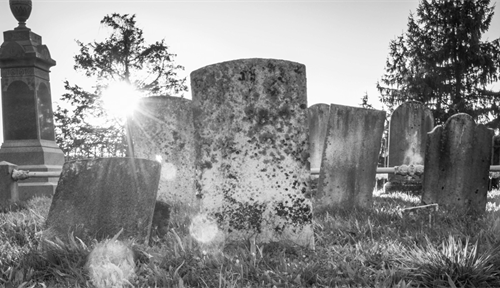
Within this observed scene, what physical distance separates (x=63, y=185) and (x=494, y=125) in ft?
66.1

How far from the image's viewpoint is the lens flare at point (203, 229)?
3010 mm

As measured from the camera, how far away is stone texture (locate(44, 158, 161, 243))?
10.5ft

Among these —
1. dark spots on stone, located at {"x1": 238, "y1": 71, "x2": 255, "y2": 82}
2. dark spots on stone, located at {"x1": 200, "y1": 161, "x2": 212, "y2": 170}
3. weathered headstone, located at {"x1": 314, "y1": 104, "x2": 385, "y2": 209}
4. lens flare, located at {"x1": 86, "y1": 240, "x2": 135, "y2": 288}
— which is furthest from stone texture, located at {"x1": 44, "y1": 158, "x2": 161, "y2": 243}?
weathered headstone, located at {"x1": 314, "y1": 104, "x2": 385, "y2": 209}

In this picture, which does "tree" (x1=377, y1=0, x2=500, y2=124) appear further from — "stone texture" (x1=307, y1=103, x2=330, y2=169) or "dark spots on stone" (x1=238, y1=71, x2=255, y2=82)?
"dark spots on stone" (x1=238, y1=71, x2=255, y2=82)

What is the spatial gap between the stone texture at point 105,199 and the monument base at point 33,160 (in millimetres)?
5830

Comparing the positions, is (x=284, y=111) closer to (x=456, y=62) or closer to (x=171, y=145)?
(x=171, y=145)

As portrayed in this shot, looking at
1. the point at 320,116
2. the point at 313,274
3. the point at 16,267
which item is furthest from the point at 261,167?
the point at 320,116

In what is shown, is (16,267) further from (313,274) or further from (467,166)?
(467,166)

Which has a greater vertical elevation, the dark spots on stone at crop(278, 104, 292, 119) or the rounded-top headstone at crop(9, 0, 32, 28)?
the rounded-top headstone at crop(9, 0, 32, 28)

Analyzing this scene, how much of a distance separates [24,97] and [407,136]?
30.6 feet

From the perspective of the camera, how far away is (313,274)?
236 cm

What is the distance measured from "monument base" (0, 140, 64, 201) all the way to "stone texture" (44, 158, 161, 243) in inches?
230

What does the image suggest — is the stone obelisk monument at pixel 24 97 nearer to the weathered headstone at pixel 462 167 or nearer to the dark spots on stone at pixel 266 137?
the dark spots on stone at pixel 266 137

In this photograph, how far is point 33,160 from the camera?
349 inches
